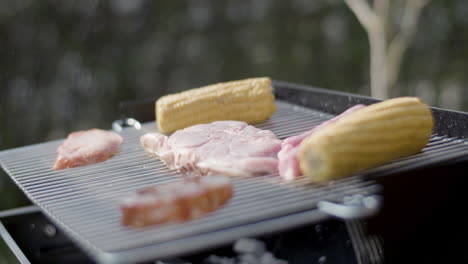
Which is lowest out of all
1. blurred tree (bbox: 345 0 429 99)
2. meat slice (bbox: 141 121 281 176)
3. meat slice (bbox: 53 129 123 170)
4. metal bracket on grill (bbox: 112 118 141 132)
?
blurred tree (bbox: 345 0 429 99)

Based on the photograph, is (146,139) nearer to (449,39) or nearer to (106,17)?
(106,17)

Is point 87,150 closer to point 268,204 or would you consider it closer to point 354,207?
point 268,204

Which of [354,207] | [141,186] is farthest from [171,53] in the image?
[354,207]

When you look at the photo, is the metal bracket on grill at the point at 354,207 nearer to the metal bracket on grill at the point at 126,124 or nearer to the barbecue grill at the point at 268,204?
the barbecue grill at the point at 268,204

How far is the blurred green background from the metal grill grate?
2281mm

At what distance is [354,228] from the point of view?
7.80 ft

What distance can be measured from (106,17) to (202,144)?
360 centimetres

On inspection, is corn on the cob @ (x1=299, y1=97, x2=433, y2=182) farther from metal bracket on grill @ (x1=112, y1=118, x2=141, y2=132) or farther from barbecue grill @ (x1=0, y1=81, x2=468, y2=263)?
metal bracket on grill @ (x1=112, y1=118, x2=141, y2=132)

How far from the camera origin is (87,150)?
107 inches

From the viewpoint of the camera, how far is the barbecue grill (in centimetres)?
168

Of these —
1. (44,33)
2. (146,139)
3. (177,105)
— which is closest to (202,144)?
(146,139)

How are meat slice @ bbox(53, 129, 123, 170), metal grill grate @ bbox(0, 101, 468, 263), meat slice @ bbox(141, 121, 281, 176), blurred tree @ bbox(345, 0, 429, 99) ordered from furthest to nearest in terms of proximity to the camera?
blurred tree @ bbox(345, 0, 429, 99) < meat slice @ bbox(53, 129, 123, 170) < meat slice @ bbox(141, 121, 281, 176) < metal grill grate @ bbox(0, 101, 468, 263)

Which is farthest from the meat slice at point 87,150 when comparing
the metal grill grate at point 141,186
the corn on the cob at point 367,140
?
the corn on the cob at point 367,140

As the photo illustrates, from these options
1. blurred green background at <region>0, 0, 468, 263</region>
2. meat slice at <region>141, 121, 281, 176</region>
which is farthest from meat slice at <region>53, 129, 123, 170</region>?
blurred green background at <region>0, 0, 468, 263</region>
